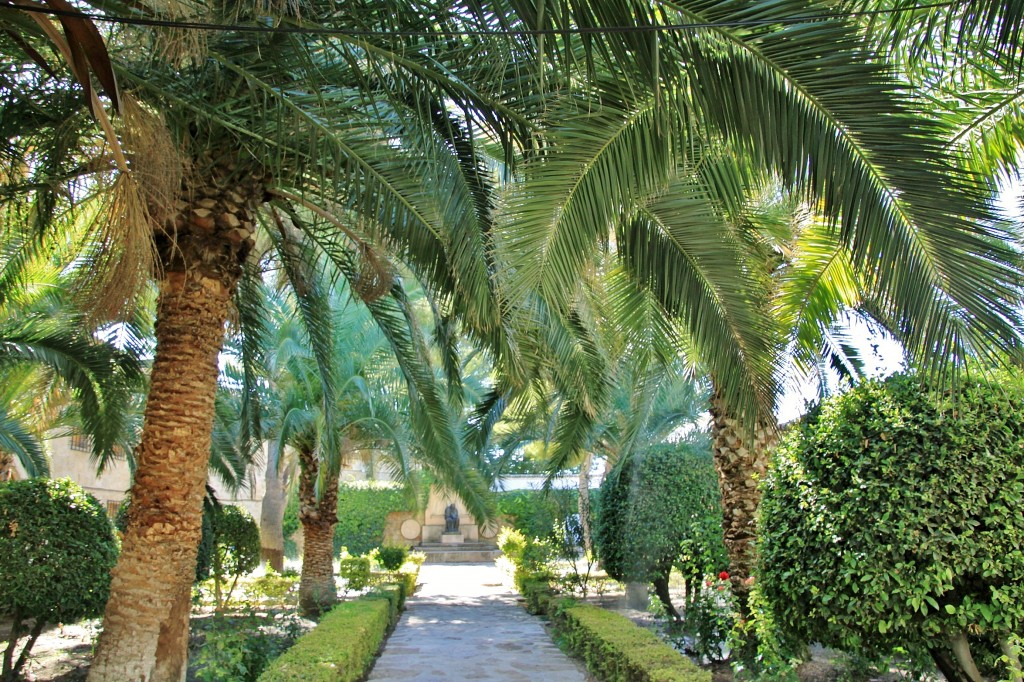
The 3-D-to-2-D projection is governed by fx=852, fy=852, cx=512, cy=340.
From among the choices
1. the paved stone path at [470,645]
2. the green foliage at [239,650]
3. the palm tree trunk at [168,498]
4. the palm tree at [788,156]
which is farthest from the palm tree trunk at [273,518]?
the palm tree at [788,156]

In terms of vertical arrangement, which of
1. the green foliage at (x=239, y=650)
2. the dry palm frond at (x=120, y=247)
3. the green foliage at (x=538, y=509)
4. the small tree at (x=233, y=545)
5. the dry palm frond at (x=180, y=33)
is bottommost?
the green foliage at (x=239, y=650)

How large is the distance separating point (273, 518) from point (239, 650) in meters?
17.8

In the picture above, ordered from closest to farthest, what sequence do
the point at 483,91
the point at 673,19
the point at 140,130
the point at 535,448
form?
the point at 673,19 < the point at 140,130 < the point at 483,91 < the point at 535,448

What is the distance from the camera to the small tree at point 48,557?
779cm

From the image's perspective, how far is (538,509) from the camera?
951 inches

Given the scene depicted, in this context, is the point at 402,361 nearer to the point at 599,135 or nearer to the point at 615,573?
the point at 599,135

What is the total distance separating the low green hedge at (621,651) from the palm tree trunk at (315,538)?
5.14m

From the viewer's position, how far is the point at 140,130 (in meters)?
4.41

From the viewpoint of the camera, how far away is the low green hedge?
21.6 feet

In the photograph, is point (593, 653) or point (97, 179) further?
point (593, 653)

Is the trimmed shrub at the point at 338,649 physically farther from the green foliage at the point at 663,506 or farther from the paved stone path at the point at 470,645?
A: the green foliage at the point at 663,506

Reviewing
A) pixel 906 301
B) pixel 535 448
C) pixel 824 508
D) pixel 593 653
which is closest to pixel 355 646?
pixel 593 653

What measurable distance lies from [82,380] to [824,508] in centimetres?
860

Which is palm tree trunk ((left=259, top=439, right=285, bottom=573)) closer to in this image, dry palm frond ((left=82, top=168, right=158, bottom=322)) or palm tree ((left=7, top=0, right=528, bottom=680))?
palm tree ((left=7, top=0, right=528, bottom=680))
